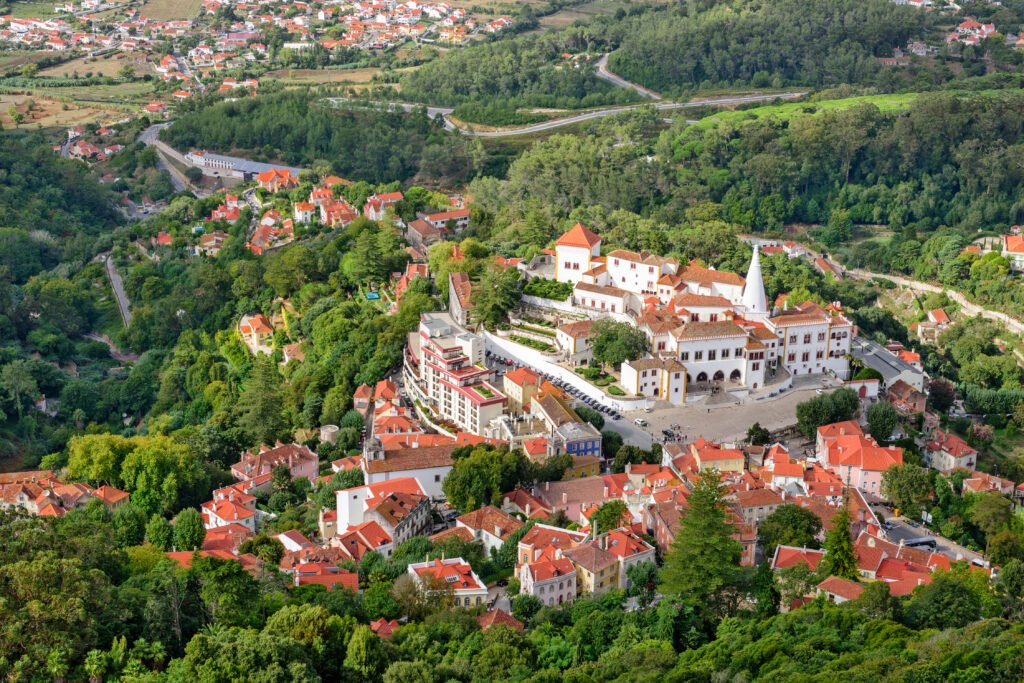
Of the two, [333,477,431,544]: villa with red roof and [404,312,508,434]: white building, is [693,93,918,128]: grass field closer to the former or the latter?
[404,312,508,434]: white building

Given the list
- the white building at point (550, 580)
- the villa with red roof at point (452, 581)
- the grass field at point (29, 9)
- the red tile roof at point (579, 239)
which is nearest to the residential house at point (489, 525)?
the villa with red roof at point (452, 581)

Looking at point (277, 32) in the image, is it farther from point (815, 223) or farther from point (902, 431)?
point (902, 431)

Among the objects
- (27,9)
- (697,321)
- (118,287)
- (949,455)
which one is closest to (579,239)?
(697,321)

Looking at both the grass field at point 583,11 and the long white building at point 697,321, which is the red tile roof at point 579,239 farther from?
the grass field at point 583,11

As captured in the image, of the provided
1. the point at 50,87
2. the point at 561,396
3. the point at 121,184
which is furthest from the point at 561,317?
the point at 50,87

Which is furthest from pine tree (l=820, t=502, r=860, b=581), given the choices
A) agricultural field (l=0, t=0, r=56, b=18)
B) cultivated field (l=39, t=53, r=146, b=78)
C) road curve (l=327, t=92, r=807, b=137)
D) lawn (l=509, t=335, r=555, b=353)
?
agricultural field (l=0, t=0, r=56, b=18)

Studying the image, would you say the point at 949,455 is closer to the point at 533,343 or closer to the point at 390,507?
the point at 533,343
